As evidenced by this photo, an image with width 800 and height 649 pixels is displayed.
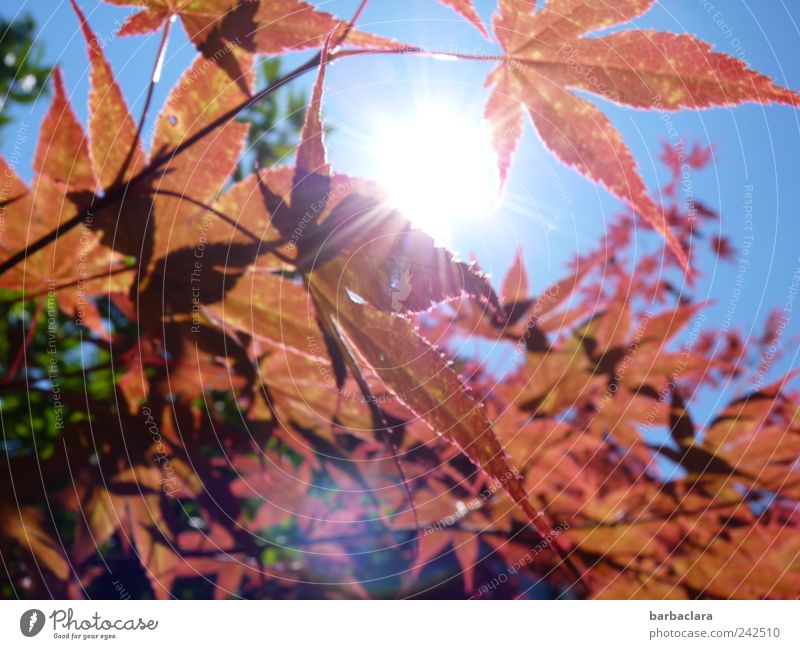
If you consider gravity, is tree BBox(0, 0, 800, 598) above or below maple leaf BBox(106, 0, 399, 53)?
below

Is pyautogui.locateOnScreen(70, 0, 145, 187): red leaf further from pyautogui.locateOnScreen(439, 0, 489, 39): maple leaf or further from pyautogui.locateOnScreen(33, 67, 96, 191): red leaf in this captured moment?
pyautogui.locateOnScreen(439, 0, 489, 39): maple leaf

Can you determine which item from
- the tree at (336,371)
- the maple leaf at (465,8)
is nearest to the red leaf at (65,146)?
the tree at (336,371)

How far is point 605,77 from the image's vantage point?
A: 1.30 feet

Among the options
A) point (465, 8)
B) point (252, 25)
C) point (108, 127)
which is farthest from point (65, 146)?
point (465, 8)

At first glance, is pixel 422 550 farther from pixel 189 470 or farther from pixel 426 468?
pixel 189 470

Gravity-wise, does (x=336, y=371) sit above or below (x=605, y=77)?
below

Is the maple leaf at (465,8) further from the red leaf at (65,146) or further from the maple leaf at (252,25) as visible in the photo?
the red leaf at (65,146)

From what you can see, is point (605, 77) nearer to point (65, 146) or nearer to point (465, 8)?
point (465, 8)

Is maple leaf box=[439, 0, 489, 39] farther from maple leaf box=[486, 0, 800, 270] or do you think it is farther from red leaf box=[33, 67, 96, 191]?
red leaf box=[33, 67, 96, 191]

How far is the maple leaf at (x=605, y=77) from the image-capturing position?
371 mm

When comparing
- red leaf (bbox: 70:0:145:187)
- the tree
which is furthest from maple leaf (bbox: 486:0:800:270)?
red leaf (bbox: 70:0:145:187)

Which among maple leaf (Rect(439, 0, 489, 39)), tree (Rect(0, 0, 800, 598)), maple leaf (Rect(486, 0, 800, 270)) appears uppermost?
maple leaf (Rect(439, 0, 489, 39))

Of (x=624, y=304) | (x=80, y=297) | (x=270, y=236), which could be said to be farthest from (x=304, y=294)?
(x=624, y=304)

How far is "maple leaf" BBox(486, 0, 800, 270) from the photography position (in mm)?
371
